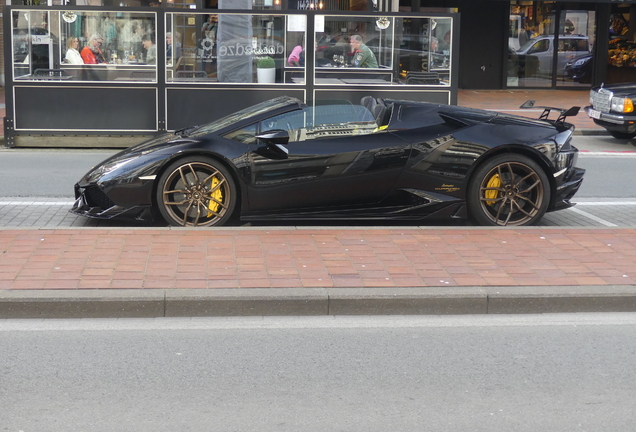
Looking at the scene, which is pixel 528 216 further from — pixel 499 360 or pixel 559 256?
pixel 499 360

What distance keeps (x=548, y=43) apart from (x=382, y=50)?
43.8ft

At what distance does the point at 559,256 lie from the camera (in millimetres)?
6777

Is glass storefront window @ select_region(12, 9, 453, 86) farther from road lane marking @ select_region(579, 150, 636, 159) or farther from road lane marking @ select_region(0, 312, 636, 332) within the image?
road lane marking @ select_region(0, 312, 636, 332)

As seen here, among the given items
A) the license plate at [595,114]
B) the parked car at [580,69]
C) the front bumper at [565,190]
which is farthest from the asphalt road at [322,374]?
the parked car at [580,69]

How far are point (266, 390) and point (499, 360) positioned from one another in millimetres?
1410

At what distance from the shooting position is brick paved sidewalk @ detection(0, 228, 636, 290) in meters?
6.02

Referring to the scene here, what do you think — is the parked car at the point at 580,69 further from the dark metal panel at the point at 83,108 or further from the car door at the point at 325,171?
the car door at the point at 325,171

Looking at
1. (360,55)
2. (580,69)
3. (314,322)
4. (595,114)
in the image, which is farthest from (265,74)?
(580,69)

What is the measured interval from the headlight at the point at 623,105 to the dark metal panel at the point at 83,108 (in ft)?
25.8

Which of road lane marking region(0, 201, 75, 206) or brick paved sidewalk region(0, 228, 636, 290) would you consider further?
road lane marking region(0, 201, 75, 206)

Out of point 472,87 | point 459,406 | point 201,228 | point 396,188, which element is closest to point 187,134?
point 201,228

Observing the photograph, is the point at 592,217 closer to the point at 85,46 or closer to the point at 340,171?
the point at 340,171

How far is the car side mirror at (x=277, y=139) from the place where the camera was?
7418 mm

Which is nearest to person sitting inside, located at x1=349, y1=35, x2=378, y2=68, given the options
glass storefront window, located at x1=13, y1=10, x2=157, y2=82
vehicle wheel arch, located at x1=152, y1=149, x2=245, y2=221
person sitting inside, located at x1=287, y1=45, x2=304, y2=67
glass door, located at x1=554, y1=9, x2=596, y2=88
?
person sitting inside, located at x1=287, y1=45, x2=304, y2=67
